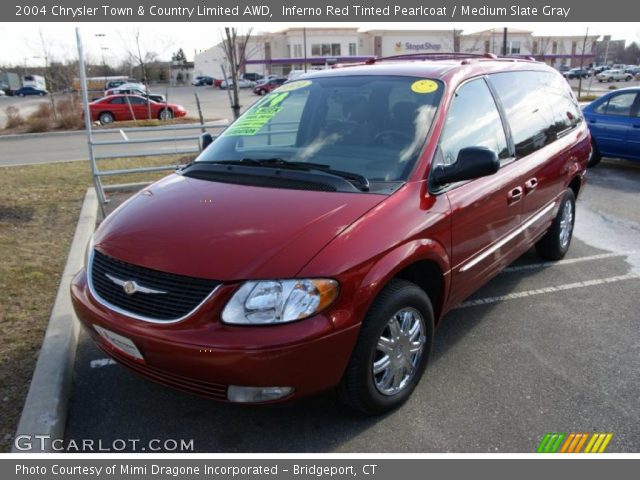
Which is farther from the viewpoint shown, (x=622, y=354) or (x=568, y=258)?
(x=568, y=258)

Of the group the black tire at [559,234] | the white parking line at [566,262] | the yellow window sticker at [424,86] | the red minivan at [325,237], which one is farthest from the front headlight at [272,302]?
the black tire at [559,234]

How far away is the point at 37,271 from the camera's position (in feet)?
16.4

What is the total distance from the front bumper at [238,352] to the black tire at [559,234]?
348 cm

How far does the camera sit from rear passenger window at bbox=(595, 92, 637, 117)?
1024 cm

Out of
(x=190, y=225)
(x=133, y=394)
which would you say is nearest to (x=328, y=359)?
(x=190, y=225)

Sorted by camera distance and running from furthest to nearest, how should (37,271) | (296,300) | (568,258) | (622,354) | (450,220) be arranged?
1. (568,258)
2. (37,271)
3. (622,354)
4. (450,220)
5. (296,300)

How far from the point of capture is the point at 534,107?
15.3 ft

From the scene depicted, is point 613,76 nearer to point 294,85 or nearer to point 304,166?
point 294,85

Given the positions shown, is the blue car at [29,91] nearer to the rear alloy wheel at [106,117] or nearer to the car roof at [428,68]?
the rear alloy wheel at [106,117]

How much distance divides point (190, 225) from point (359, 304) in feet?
3.27

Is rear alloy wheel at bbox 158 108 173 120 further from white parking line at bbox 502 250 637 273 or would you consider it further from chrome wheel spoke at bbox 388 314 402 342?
chrome wheel spoke at bbox 388 314 402 342

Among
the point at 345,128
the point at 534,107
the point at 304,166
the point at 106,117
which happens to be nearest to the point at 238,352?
the point at 304,166

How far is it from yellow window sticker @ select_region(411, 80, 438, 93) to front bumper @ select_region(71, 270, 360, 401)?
1785mm
